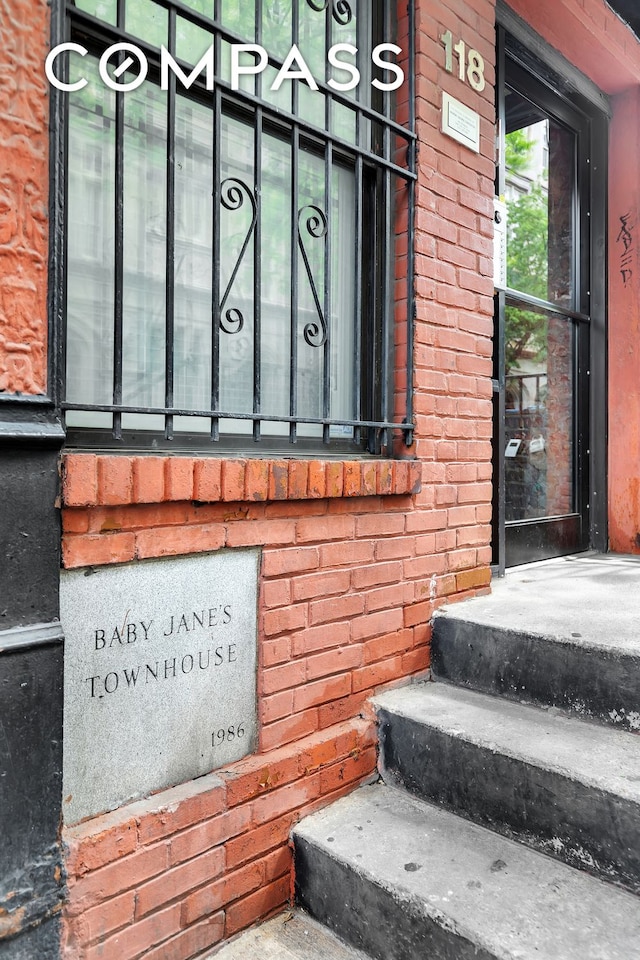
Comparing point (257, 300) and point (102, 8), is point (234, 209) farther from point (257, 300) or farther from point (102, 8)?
point (102, 8)

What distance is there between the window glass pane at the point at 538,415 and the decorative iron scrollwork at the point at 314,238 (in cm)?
143

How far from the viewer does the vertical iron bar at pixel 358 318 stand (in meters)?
2.00

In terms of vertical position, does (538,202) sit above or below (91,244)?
above

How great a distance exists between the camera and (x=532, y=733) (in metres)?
1.77

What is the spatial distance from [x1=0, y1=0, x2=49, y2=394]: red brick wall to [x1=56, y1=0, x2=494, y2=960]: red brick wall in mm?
230

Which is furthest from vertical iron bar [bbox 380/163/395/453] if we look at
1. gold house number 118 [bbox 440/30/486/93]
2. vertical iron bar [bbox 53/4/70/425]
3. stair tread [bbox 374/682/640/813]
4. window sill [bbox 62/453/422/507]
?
vertical iron bar [bbox 53/4/70/425]

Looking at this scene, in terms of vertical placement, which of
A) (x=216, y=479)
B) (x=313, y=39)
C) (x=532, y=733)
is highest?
(x=313, y=39)

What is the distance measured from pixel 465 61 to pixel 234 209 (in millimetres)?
1298

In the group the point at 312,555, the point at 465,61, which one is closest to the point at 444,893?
the point at 312,555

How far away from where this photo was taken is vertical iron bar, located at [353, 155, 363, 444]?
78.9 inches

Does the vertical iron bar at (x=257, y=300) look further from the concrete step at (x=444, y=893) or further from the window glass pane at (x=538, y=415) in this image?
the window glass pane at (x=538, y=415)

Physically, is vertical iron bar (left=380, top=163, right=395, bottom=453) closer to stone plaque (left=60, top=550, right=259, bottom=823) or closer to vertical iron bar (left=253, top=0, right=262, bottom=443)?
vertical iron bar (left=253, top=0, right=262, bottom=443)

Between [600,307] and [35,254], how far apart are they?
11.1ft

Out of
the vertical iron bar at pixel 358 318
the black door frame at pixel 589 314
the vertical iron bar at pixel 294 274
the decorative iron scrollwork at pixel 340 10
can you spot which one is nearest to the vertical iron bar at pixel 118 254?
the vertical iron bar at pixel 294 274
